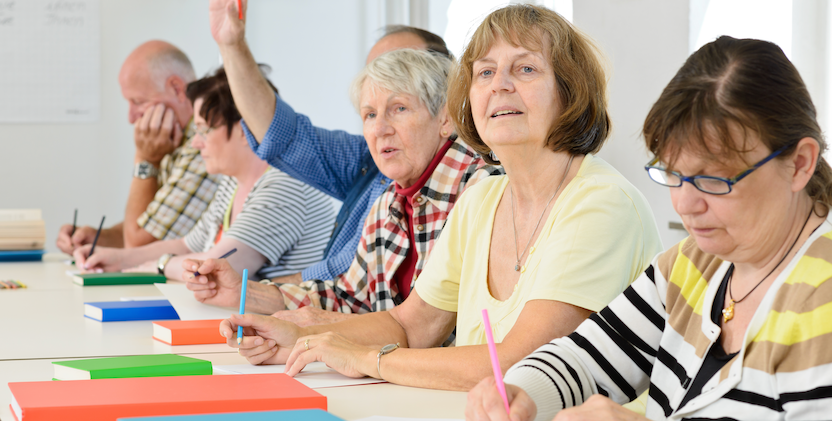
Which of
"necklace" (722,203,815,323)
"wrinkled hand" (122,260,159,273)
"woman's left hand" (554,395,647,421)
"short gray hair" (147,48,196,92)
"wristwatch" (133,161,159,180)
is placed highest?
"short gray hair" (147,48,196,92)

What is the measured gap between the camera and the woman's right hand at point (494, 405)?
2.69 ft

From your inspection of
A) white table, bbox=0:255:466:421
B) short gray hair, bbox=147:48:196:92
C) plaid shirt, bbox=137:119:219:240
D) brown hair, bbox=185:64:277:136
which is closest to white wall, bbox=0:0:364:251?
short gray hair, bbox=147:48:196:92

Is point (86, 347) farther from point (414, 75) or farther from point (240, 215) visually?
point (240, 215)

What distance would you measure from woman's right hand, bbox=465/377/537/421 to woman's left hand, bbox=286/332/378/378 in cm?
33

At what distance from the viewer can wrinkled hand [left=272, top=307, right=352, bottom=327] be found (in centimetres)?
166

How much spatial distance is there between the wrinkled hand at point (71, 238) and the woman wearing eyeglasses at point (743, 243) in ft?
9.43

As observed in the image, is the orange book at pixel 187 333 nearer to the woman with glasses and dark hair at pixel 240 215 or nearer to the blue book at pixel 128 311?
the blue book at pixel 128 311

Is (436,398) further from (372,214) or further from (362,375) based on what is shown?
(372,214)

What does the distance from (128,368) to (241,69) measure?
1502 millimetres

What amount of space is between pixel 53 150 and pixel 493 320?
4101mm

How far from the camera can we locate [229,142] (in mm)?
2742

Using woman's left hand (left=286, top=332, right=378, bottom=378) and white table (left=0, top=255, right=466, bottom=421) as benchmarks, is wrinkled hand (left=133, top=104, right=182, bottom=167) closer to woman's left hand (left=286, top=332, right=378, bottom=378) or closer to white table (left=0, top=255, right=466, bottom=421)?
white table (left=0, top=255, right=466, bottom=421)

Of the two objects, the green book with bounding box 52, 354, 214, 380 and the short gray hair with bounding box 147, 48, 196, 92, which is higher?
the short gray hair with bounding box 147, 48, 196, 92

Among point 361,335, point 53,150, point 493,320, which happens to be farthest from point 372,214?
point 53,150
